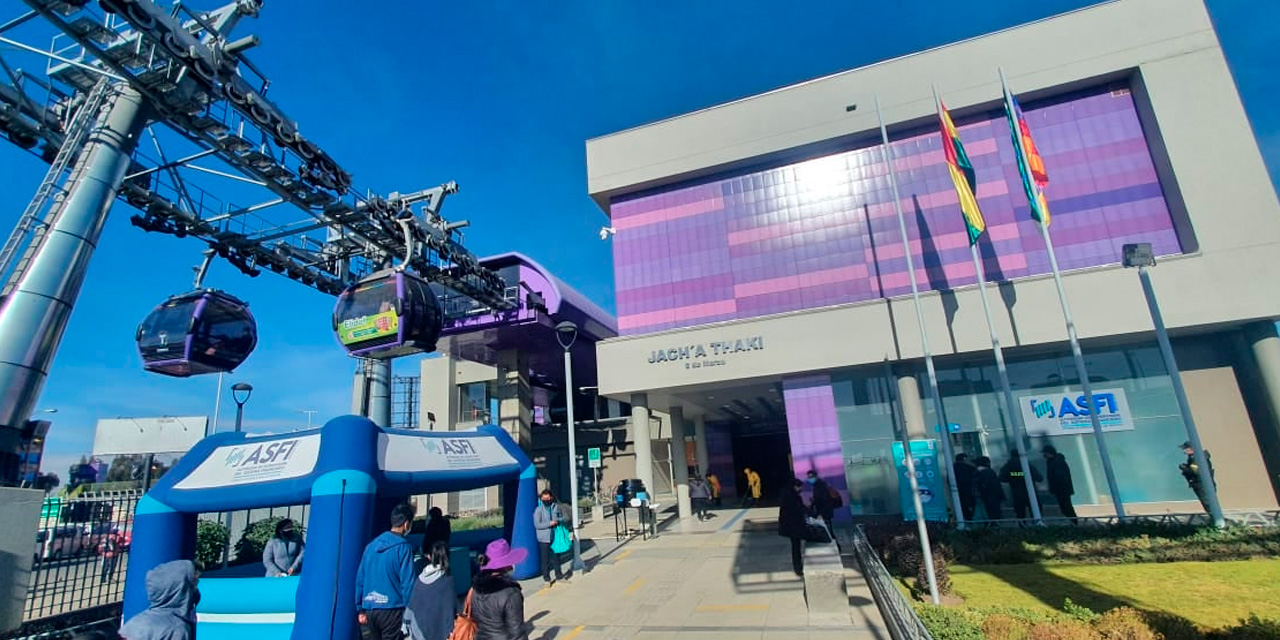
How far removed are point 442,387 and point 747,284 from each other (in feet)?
73.8

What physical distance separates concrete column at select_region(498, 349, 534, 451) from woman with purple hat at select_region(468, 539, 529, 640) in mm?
23804

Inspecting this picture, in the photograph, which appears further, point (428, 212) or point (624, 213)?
point (624, 213)

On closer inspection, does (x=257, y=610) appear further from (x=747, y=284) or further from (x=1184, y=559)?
(x=747, y=284)

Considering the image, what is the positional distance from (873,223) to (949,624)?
17253mm

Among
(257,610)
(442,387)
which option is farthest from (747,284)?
(442,387)

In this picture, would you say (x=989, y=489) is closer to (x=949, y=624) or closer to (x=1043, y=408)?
(x=1043, y=408)

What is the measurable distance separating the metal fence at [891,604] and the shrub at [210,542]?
14202 millimetres

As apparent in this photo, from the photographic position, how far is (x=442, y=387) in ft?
118

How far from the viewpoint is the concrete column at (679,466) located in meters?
23.4

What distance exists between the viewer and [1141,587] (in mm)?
8211

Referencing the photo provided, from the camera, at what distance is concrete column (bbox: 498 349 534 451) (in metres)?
27.6

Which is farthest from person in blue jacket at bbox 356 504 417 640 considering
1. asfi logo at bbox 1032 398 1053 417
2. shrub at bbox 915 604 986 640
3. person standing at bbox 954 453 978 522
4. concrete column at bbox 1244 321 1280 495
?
concrete column at bbox 1244 321 1280 495

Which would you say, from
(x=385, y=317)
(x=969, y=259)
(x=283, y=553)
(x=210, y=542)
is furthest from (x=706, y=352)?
(x=210, y=542)

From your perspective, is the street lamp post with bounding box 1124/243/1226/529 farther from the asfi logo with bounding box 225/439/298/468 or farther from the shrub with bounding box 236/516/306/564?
the shrub with bounding box 236/516/306/564
